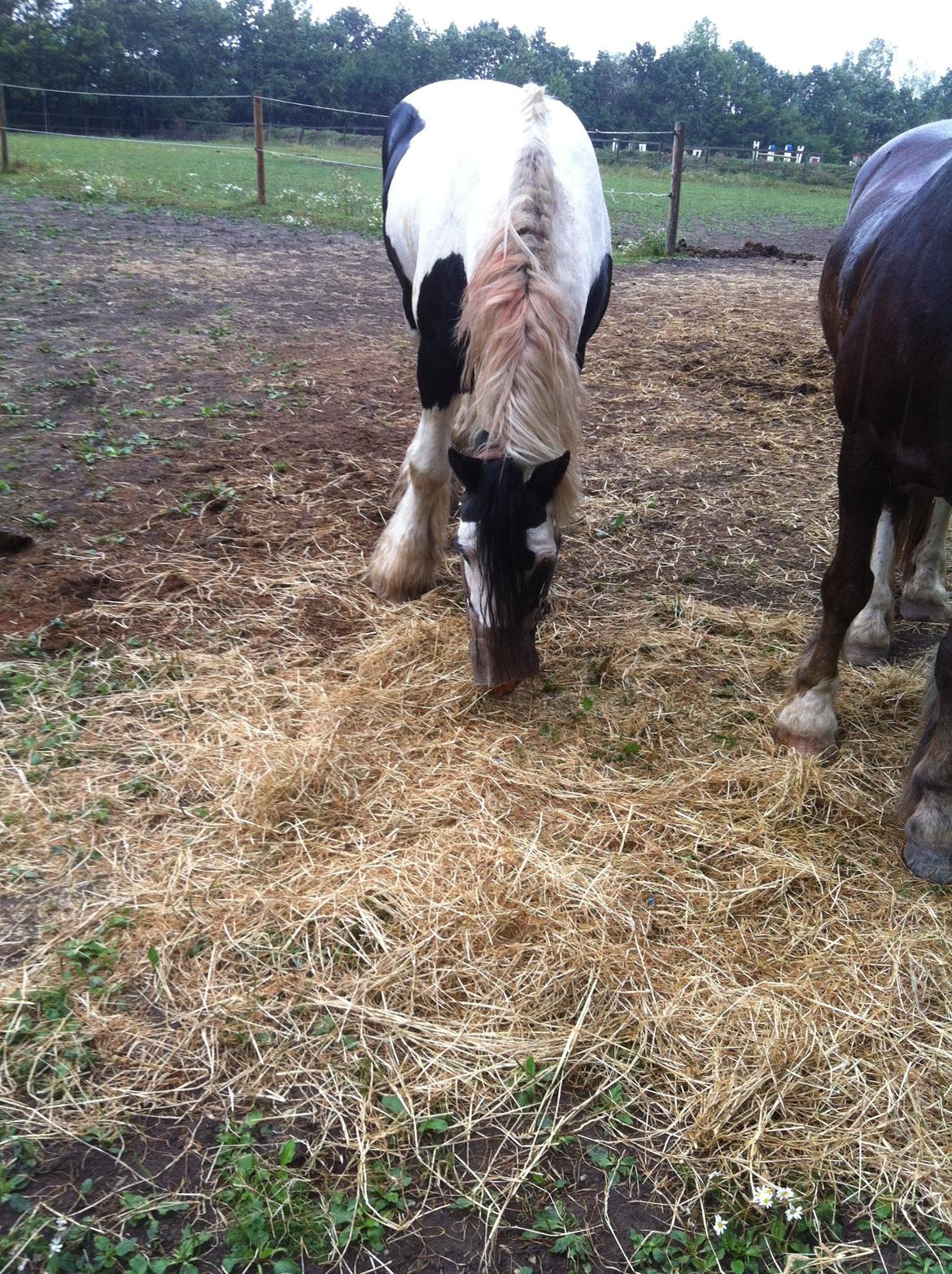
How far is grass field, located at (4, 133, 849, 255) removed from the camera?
45.6 feet

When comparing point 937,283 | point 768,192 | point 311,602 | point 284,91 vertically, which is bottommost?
point 311,602

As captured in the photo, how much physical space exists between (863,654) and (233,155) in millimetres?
27448

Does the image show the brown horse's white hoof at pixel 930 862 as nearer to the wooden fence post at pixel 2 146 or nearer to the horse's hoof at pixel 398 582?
the horse's hoof at pixel 398 582

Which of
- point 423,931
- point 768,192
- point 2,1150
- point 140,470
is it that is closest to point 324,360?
point 140,470

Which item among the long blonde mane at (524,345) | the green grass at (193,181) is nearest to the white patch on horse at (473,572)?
the long blonde mane at (524,345)

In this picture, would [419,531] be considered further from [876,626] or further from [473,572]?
[876,626]

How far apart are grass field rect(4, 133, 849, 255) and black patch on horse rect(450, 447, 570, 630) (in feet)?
37.3

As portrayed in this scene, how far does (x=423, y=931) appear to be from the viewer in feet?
6.89

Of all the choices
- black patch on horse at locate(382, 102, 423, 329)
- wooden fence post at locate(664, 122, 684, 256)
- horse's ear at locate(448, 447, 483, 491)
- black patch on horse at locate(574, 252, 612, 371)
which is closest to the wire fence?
wooden fence post at locate(664, 122, 684, 256)

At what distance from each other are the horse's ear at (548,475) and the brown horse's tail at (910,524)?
1077mm

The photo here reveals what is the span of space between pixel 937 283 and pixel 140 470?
3.65 meters

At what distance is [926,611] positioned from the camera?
3631 millimetres

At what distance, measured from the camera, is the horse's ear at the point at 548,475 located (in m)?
2.55

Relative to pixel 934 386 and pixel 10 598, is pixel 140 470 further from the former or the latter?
pixel 934 386
